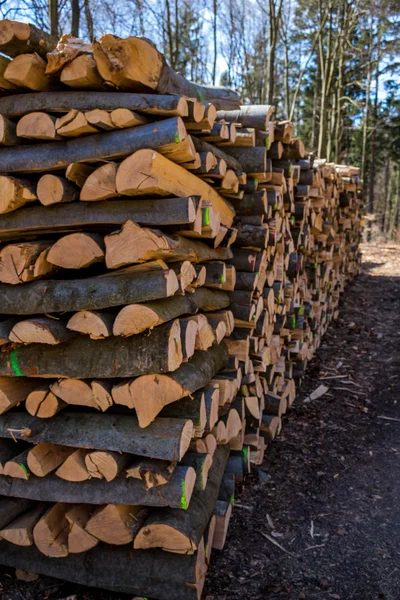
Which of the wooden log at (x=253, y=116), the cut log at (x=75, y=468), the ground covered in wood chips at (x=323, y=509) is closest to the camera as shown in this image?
the cut log at (x=75, y=468)

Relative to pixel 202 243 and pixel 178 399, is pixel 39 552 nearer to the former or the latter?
pixel 178 399

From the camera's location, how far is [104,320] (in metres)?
2.41

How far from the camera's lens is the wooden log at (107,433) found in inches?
94.9

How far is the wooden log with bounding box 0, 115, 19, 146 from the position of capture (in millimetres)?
2580

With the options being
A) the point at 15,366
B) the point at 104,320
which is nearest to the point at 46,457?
the point at 15,366

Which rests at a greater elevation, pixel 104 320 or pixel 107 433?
pixel 104 320

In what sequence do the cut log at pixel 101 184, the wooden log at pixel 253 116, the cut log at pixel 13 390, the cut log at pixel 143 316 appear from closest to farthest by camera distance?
the cut log at pixel 143 316, the cut log at pixel 101 184, the cut log at pixel 13 390, the wooden log at pixel 253 116

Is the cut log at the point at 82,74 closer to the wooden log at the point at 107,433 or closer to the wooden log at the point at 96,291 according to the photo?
the wooden log at the point at 96,291

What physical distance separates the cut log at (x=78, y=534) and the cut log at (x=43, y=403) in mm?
555

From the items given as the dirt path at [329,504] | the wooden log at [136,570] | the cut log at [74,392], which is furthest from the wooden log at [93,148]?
the dirt path at [329,504]

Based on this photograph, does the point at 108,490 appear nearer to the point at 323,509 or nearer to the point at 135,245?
the point at 135,245

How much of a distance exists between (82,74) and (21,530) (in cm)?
246

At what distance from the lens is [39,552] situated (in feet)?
9.14

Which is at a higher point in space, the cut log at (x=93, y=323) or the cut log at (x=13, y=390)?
the cut log at (x=93, y=323)
